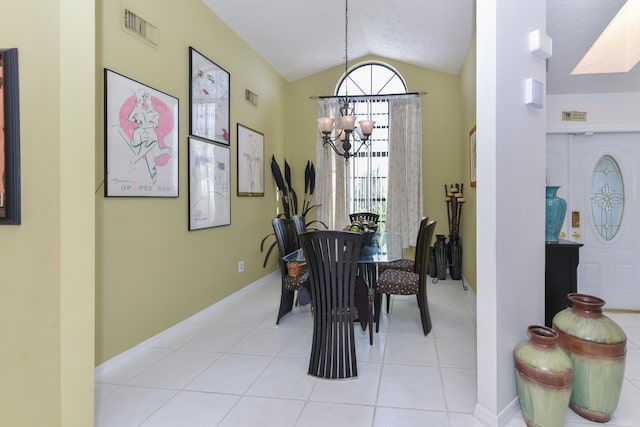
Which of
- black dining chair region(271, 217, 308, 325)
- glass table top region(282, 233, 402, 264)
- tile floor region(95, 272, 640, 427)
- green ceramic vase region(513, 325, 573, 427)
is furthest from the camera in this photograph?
black dining chair region(271, 217, 308, 325)

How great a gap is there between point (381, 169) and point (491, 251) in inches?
155

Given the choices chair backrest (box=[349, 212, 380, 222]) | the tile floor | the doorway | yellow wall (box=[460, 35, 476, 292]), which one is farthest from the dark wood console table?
chair backrest (box=[349, 212, 380, 222])

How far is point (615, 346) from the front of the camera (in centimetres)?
183

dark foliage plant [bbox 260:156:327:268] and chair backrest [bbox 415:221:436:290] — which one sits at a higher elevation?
dark foliage plant [bbox 260:156:327:268]

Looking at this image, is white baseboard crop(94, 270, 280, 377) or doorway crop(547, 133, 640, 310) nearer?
white baseboard crop(94, 270, 280, 377)

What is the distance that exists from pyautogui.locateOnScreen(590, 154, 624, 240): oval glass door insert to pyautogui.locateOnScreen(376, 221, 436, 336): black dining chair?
2.04 m

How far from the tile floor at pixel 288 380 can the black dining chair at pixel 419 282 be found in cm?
20

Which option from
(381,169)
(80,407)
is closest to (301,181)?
(381,169)

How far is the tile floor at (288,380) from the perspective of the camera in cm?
193

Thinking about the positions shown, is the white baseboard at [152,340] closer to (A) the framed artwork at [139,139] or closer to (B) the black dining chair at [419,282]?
(A) the framed artwork at [139,139]

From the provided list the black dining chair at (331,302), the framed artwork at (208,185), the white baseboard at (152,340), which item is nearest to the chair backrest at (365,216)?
the white baseboard at (152,340)

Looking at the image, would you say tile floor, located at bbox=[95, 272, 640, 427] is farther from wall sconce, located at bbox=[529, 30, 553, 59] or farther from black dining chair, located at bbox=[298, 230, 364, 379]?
wall sconce, located at bbox=[529, 30, 553, 59]

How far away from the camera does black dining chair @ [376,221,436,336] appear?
9.91 feet

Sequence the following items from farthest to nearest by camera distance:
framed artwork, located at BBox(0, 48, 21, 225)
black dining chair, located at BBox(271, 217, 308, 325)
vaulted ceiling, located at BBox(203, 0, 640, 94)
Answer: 1. black dining chair, located at BBox(271, 217, 308, 325)
2. vaulted ceiling, located at BBox(203, 0, 640, 94)
3. framed artwork, located at BBox(0, 48, 21, 225)
